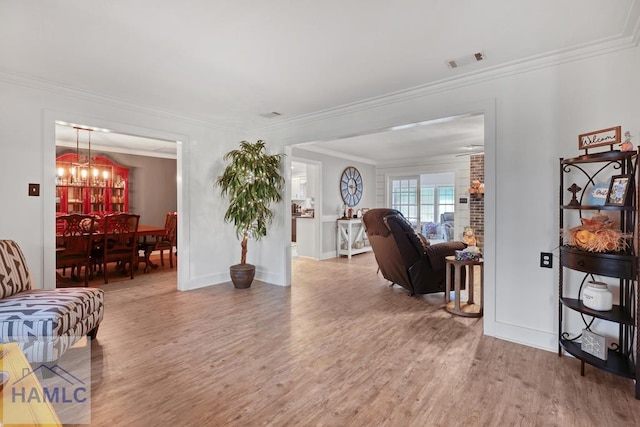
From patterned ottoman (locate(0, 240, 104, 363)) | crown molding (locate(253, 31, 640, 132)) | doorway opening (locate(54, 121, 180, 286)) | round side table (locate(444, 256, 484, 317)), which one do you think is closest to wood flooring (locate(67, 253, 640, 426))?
round side table (locate(444, 256, 484, 317))

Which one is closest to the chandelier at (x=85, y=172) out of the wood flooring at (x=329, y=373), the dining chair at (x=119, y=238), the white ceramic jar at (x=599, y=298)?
the dining chair at (x=119, y=238)

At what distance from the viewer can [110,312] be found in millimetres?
3510

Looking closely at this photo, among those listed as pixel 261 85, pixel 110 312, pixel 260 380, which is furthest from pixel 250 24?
pixel 110 312

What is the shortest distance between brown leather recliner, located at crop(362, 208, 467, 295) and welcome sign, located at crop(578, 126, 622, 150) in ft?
6.39

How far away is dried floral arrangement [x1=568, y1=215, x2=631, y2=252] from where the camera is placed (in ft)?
6.65

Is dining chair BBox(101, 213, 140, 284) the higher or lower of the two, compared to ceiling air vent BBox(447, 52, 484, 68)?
lower

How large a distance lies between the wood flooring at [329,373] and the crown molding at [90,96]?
7.56 feet

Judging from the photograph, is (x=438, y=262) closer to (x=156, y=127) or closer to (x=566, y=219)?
(x=566, y=219)

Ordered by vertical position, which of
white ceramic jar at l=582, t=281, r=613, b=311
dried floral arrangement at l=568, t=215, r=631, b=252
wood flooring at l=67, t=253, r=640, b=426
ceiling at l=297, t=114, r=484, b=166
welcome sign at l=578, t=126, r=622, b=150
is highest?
ceiling at l=297, t=114, r=484, b=166

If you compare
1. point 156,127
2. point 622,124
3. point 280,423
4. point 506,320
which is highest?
point 156,127

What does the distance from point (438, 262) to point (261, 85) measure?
2.84m

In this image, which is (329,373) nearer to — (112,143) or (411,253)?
(411,253)

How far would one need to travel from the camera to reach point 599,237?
80.7 inches

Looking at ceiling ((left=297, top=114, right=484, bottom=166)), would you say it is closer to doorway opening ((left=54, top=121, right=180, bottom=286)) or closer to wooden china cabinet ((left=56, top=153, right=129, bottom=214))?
doorway opening ((left=54, top=121, right=180, bottom=286))
